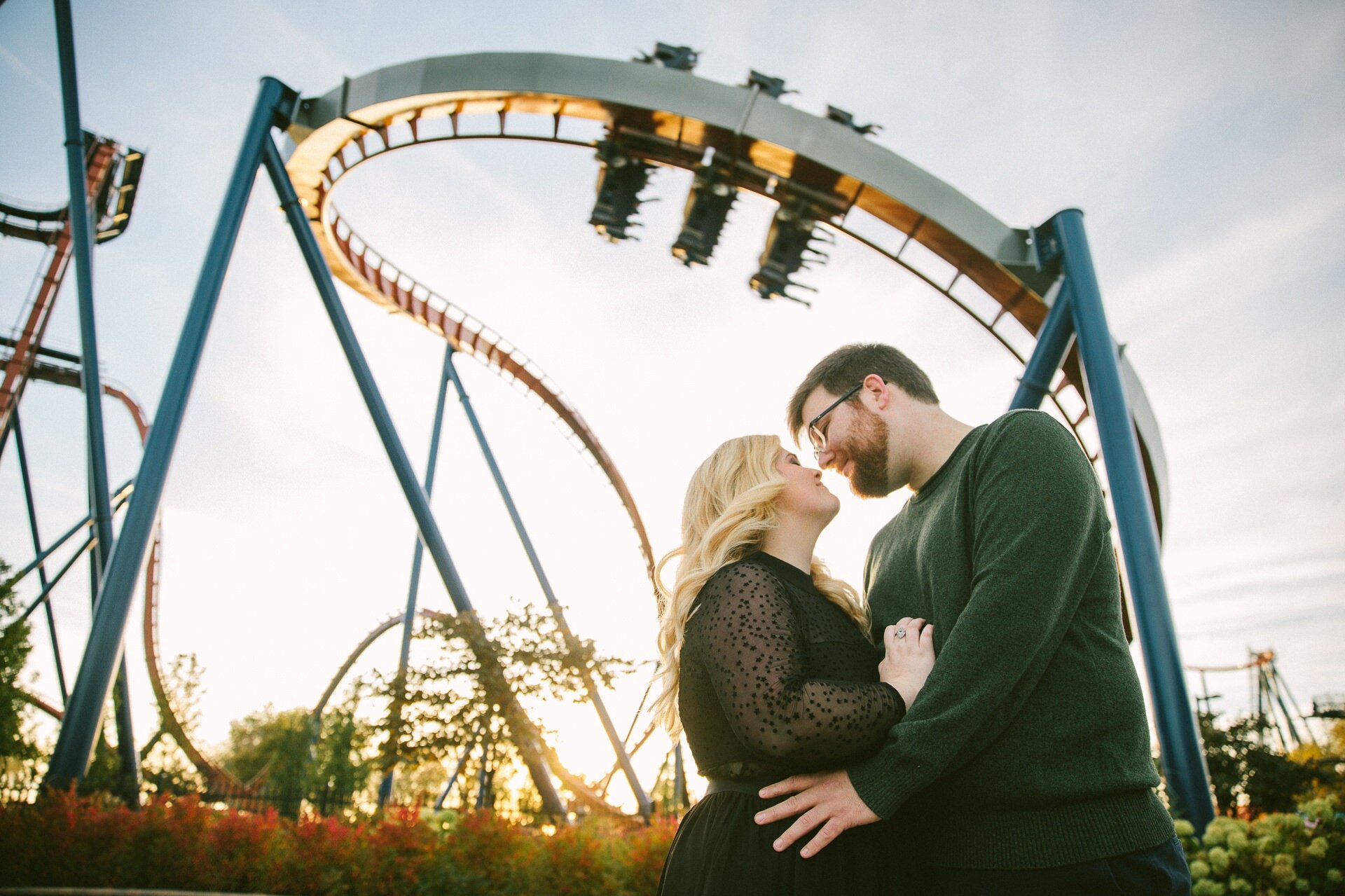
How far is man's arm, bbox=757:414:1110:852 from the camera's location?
1364mm

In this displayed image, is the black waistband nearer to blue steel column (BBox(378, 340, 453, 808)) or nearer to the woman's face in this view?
the woman's face

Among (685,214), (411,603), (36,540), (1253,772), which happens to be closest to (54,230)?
(36,540)

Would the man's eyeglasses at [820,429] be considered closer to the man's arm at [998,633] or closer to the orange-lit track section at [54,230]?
the man's arm at [998,633]

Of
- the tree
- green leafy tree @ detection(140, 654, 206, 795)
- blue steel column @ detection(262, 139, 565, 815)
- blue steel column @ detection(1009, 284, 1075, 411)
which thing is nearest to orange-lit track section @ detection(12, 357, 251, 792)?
green leafy tree @ detection(140, 654, 206, 795)

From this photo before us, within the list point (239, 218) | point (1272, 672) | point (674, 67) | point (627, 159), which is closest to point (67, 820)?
point (239, 218)

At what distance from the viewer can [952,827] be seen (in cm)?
152

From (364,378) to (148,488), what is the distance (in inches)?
102

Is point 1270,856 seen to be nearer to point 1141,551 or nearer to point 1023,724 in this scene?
point 1141,551

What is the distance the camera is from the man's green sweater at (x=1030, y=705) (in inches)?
54.1

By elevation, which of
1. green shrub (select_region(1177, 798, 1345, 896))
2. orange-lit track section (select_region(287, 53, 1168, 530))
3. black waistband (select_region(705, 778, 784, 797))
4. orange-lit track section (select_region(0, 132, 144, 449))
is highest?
orange-lit track section (select_region(0, 132, 144, 449))

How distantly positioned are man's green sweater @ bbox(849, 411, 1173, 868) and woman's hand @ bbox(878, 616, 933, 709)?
3 centimetres

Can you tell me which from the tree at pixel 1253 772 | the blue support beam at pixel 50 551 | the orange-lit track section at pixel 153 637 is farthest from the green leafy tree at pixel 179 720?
the tree at pixel 1253 772

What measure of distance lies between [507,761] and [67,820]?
754 cm

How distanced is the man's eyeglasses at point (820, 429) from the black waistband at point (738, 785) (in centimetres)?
92
